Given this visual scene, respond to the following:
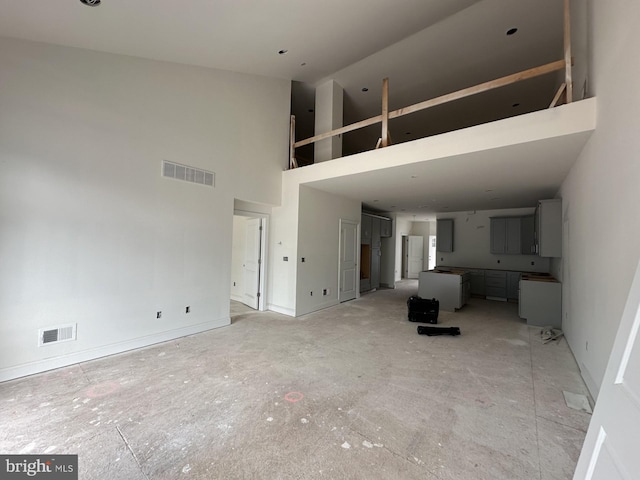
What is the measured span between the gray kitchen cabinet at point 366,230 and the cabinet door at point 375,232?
7.6 inches

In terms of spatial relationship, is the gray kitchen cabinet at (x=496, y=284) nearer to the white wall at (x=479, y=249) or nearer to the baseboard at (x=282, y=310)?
the white wall at (x=479, y=249)

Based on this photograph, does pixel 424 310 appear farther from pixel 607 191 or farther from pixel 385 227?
pixel 385 227

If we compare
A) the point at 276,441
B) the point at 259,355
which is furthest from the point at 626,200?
the point at 259,355

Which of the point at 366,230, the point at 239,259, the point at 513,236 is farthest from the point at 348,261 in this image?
the point at 513,236

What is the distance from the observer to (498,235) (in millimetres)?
7848

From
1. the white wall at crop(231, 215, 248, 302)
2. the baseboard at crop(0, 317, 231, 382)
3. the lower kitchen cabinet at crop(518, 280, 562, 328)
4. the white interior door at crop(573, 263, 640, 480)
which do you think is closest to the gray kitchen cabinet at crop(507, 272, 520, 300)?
the lower kitchen cabinet at crop(518, 280, 562, 328)

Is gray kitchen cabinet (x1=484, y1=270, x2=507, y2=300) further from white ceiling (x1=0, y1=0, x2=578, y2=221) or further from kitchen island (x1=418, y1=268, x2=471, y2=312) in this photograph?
white ceiling (x1=0, y1=0, x2=578, y2=221)

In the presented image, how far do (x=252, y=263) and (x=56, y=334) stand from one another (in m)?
3.35

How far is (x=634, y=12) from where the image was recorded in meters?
1.91

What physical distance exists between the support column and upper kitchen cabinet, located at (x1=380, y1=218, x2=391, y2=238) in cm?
354

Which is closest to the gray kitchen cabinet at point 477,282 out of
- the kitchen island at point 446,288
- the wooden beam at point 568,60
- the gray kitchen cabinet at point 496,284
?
the gray kitchen cabinet at point 496,284

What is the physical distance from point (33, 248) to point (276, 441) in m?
3.19

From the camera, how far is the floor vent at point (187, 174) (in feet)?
12.9

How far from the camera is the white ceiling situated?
283cm
